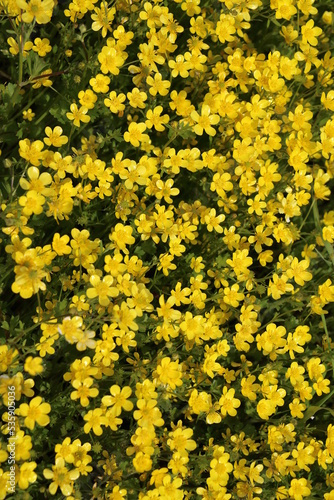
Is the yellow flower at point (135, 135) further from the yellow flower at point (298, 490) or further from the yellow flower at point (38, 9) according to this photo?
the yellow flower at point (298, 490)

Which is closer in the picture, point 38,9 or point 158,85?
point 38,9

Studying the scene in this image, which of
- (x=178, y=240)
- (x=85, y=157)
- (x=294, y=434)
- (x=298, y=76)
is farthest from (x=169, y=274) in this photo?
(x=298, y=76)

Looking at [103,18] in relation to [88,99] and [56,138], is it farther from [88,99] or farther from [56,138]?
[56,138]

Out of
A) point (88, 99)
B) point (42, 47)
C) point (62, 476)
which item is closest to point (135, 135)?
point (88, 99)

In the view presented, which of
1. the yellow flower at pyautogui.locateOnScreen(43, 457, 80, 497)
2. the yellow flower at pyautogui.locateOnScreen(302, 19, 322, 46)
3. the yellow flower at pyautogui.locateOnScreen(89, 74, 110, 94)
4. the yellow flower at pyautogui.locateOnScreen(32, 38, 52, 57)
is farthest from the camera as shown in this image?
the yellow flower at pyautogui.locateOnScreen(302, 19, 322, 46)

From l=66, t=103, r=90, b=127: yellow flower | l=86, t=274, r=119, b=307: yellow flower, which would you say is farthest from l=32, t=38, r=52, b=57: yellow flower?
l=86, t=274, r=119, b=307: yellow flower

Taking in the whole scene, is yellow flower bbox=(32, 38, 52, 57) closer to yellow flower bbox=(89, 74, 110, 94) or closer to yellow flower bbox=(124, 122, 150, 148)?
yellow flower bbox=(89, 74, 110, 94)

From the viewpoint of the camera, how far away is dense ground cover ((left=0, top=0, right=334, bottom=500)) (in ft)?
8.43

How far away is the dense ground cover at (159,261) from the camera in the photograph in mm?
2570

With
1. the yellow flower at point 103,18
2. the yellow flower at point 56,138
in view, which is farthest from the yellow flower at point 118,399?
the yellow flower at point 103,18

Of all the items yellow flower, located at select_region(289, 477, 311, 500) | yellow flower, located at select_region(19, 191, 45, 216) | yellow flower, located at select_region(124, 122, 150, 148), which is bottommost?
yellow flower, located at select_region(289, 477, 311, 500)

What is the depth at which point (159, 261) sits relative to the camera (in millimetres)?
2943

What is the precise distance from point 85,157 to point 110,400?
120 cm

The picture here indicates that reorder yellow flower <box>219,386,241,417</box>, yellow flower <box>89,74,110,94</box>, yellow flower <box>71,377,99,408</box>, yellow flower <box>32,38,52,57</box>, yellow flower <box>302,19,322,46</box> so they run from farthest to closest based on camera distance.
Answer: yellow flower <box>302,19,322,46</box>, yellow flower <box>32,38,52,57</box>, yellow flower <box>89,74,110,94</box>, yellow flower <box>219,386,241,417</box>, yellow flower <box>71,377,99,408</box>
